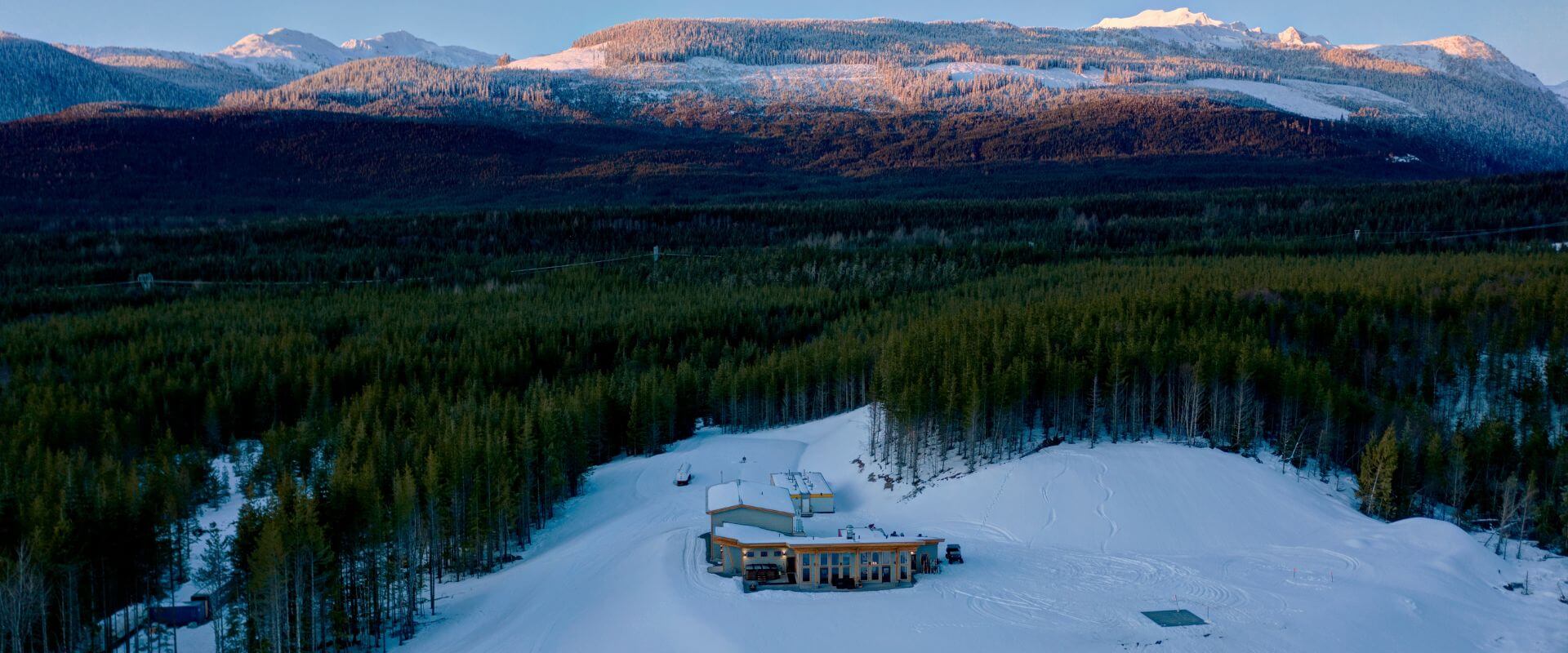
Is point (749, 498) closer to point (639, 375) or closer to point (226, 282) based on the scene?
point (639, 375)

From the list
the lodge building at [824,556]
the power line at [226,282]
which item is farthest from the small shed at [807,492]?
the power line at [226,282]

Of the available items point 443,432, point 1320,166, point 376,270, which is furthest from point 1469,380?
point 1320,166

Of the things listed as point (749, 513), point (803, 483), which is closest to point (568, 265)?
point (803, 483)

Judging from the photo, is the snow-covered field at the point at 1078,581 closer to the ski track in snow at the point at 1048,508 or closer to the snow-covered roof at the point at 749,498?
the ski track in snow at the point at 1048,508

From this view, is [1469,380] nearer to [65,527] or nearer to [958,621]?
[958,621]

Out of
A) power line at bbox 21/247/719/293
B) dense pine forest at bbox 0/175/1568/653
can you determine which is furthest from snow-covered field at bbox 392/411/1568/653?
power line at bbox 21/247/719/293

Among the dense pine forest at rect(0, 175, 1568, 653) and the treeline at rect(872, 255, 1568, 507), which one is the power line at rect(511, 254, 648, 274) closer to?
the dense pine forest at rect(0, 175, 1568, 653)
